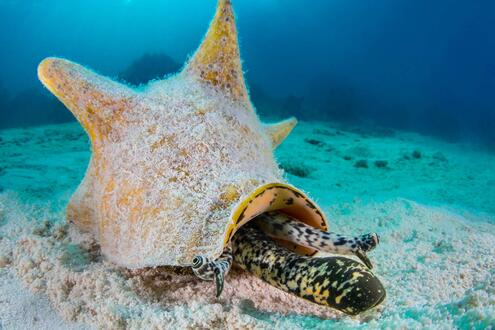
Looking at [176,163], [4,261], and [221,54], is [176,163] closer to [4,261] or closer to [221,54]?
[221,54]

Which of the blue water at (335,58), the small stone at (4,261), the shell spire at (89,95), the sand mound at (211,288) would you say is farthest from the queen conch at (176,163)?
the blue water at (335,58)

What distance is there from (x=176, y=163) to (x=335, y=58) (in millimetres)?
53988

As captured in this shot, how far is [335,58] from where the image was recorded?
5184 centimetres

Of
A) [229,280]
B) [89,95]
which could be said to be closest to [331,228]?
[229,280]

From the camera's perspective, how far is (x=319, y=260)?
6.64 ft

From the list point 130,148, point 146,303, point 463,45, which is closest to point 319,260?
point 146,303

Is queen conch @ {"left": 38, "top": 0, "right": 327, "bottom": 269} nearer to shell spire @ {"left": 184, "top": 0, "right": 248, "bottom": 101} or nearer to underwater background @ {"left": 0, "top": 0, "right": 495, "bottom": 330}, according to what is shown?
shell spire @ {"left": 184, "top": 0, "right": 248, "bottom": 101}

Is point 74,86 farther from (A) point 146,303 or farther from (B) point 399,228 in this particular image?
(B) point 399,228

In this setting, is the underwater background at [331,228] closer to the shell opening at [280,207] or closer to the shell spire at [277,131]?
the shell opening at [280,207]

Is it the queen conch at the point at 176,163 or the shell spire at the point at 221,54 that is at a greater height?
the shell spire at the point at 221,54

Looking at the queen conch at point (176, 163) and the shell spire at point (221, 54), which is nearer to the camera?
the queen conch at point (176, 163)

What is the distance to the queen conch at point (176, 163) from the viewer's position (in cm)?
190

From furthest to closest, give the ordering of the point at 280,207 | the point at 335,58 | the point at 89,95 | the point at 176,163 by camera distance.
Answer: the point at 335,58 < the point at 89,95 < the point at 280,207 < the point at 176,163

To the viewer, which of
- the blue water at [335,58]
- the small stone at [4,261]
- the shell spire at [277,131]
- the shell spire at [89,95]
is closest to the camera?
the shell spire at [89,95]
